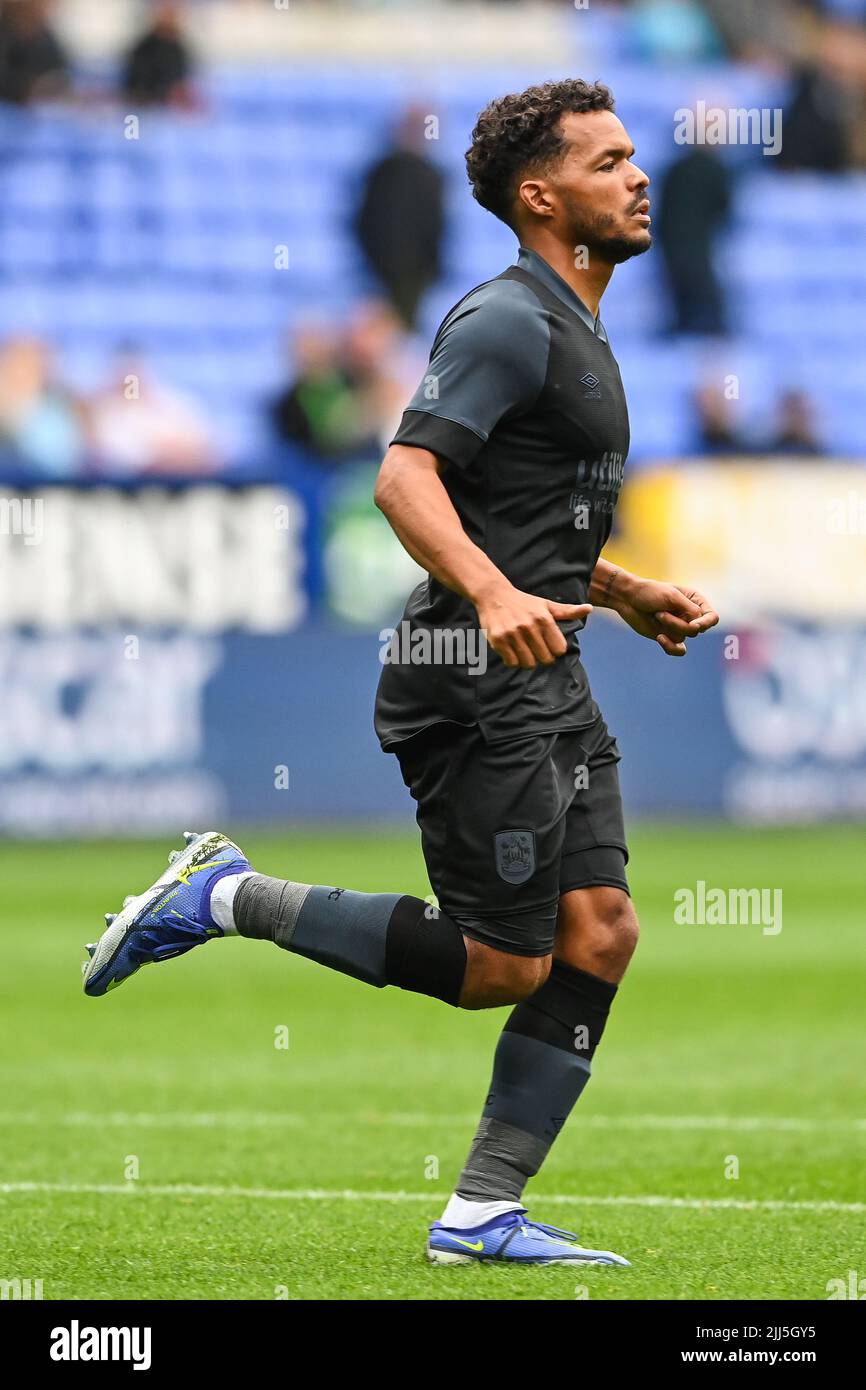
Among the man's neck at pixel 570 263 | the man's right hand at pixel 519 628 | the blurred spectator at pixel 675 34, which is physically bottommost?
the man's right hand at pixel 519 628

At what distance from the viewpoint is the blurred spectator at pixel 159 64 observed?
2080 centimetres

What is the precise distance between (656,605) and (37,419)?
534 inches

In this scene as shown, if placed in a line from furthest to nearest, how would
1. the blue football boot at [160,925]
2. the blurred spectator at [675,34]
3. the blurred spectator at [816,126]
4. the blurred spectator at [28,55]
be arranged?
1. the blurred spectator at [675,34]
2. the blurred spectator at [816,126]
3. the blurred spectator at [28,55]
4. the blue football boot at [160,925]

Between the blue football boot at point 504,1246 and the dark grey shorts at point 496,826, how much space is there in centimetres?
62

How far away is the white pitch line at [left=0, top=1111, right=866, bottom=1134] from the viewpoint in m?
6.63

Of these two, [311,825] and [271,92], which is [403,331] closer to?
[271,92]

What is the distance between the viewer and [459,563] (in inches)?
163

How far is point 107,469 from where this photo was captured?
17.5 m

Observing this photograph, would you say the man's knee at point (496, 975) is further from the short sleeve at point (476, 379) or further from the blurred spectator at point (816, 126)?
the blurred spectator at point (816, 126)

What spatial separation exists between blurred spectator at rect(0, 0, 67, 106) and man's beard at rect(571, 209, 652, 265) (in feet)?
55.7

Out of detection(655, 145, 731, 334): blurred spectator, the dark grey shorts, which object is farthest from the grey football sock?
detection(655, 145, 731, 334): blurred spectator

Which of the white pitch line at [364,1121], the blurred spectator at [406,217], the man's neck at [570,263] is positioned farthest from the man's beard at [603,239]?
the blurred spectator at [406,217]

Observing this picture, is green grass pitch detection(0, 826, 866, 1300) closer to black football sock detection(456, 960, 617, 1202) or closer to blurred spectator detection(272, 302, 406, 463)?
black football sock detection(456, 960, 617, 1202)

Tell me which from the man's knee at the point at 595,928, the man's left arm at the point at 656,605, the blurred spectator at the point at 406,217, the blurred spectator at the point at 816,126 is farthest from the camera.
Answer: the blurred spectator at the point at 816,126
